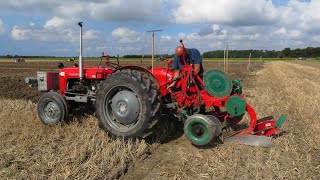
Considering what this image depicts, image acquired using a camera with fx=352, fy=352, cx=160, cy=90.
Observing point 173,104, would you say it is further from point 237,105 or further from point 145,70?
point 237,105

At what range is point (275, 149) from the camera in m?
5.87

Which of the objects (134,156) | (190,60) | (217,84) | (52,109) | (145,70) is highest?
(190,60)

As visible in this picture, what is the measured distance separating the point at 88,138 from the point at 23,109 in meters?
3.75

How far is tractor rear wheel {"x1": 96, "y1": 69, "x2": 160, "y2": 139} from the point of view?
5852 mm

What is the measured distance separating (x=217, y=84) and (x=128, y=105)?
1.60 m

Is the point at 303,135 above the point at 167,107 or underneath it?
underneath

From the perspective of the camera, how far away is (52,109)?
748cm

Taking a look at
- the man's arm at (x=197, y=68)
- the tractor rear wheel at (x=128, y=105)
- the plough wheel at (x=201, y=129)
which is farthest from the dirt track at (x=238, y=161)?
the man's arm at (x=197, y=68)

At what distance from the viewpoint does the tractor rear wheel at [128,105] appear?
5.85 metres

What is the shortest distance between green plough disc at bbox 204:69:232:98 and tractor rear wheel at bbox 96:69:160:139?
0.98 meters

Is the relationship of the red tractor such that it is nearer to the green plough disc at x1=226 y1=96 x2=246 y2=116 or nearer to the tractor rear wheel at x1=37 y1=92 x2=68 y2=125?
the green plough disc at x1=226 y1=96 x2=246 y2=116

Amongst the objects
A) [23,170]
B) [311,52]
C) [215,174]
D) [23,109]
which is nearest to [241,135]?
[215,174]

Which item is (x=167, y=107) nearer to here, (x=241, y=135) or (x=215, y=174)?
(x=241, y=135)

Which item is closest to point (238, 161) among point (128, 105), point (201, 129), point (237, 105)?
point (201, 129)
